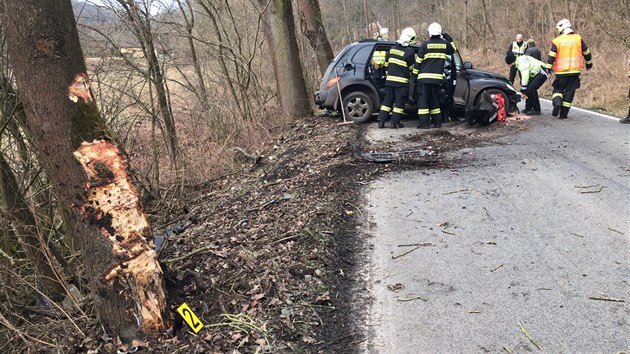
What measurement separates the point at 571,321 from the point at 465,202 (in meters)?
2.46

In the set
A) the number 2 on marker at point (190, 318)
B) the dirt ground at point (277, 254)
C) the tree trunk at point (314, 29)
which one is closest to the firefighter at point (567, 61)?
the dirt ground at point (277, 254)

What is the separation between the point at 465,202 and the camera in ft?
18.6

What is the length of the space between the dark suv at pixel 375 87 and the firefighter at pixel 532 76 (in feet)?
1.32

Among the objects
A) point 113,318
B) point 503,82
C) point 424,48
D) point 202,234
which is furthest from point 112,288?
point 503,82

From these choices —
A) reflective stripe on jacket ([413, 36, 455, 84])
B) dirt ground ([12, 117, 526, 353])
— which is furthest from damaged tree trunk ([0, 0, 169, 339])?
reflective stripe on jacket ([413, 36, 455, 84])

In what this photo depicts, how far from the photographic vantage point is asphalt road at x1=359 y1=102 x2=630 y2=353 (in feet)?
10.7

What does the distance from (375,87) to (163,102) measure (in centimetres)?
460

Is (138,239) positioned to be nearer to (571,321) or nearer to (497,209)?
(571,321)

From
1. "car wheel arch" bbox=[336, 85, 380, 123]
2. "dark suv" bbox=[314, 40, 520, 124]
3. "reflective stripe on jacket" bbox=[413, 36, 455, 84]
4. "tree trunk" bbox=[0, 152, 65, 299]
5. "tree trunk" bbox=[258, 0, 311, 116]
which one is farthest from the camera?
"tree trunk" bbox=[258, 0, 311, 116]

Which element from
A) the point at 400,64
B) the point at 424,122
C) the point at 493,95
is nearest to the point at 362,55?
the point at 400,64

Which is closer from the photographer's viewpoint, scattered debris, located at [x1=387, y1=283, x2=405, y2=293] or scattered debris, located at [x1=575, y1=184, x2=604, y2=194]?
scattered debris, located at [x1=387, y1=283, x2=405, y2=293]

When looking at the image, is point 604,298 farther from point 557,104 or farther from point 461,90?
point 557,104

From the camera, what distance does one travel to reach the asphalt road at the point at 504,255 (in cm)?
327

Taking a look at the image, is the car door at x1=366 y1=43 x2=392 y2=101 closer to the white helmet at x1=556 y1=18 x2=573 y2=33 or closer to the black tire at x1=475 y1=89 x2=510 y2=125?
the black tire at x1=475 y1=89 x2=510 y2=125
